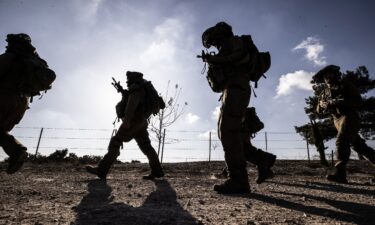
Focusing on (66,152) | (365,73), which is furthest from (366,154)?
(365,73)

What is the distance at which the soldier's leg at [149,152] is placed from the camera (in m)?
5.64

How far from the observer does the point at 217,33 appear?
153 inches

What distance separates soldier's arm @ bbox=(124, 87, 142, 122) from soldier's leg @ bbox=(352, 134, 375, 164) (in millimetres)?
4308

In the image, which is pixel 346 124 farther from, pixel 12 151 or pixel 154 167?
pixel 12 151

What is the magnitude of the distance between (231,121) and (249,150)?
90 cm

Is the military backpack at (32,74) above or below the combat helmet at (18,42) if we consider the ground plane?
below

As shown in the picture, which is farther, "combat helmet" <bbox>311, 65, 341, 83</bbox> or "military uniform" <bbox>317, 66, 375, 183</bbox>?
"combat helmet" <bbox>311, 65, 341, 83</bbox>

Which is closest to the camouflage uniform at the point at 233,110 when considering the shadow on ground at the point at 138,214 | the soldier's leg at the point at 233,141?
the soldier's leg at the point at 233,141

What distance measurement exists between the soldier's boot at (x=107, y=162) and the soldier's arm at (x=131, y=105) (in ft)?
1.71

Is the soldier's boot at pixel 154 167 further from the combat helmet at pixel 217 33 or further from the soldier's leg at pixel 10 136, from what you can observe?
the combat helmet at pixel 217 33

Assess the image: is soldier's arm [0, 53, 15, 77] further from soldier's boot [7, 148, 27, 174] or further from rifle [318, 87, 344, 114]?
rifle [318, 87, 344, 114]

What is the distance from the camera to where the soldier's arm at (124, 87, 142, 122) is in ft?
17.5

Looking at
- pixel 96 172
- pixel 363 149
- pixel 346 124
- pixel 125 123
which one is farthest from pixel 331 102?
pixel 96 172

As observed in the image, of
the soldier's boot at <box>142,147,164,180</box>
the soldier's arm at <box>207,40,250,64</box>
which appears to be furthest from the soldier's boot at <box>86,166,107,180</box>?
the soldier's arm at <box>207,40,250,64</box>
